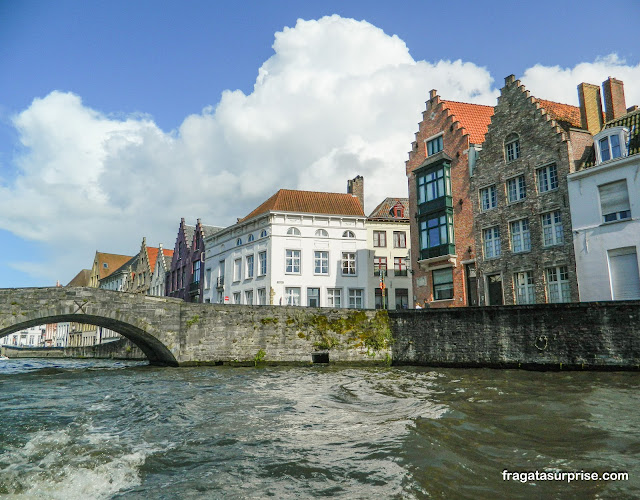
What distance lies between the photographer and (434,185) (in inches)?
1150

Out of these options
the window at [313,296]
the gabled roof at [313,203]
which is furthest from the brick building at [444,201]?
the window at [313,296]

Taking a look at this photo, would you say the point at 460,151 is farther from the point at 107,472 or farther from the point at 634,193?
the point at 107,472

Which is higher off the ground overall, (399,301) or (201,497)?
(399,301)

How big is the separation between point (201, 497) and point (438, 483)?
2532mm

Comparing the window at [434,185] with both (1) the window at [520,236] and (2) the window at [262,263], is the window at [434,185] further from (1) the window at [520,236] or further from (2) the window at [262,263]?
(2) the window at [262,263]

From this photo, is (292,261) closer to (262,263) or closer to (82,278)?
(262,263)

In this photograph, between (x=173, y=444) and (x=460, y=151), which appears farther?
(x=460, y=151)

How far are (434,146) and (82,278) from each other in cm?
7813

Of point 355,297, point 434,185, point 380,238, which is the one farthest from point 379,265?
point 434,185

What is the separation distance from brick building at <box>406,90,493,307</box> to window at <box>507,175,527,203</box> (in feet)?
8.57

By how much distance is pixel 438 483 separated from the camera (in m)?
5.43

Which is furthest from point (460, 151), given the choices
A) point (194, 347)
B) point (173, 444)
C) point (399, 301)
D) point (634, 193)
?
point (173, 444)

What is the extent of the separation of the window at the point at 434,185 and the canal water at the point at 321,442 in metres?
16.4

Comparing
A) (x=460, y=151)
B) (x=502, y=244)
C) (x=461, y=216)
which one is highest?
(x=460, y=151)
